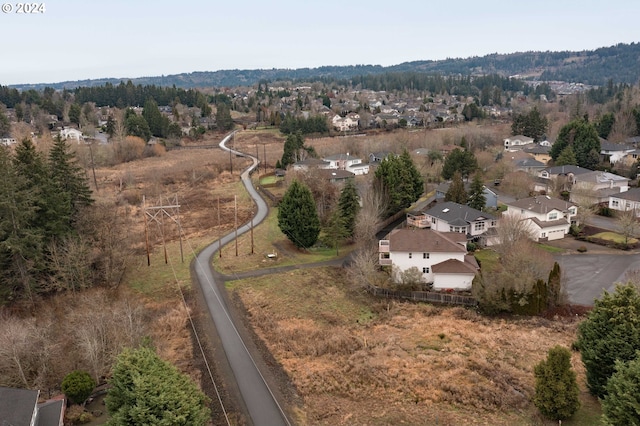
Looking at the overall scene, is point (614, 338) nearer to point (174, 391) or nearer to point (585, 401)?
point (585, 401)

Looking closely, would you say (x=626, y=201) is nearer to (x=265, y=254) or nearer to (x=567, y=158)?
(x=567, y=158)

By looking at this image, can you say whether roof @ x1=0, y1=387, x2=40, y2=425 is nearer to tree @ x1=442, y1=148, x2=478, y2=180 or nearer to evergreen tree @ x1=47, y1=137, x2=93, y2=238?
evergreen tree @ x1=47, y1=137, x2=93, y2=238

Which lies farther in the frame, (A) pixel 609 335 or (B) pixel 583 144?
(B) pixel 583 144

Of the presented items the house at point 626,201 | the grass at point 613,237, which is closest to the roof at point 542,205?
the grass at point 613,237

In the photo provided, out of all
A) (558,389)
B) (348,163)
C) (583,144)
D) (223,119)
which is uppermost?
(223,119)

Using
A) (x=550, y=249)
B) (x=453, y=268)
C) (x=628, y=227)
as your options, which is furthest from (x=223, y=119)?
(x=628, y=227)

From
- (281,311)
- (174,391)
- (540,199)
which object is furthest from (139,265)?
(540,199)

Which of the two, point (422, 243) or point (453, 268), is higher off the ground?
point (422, 243)
